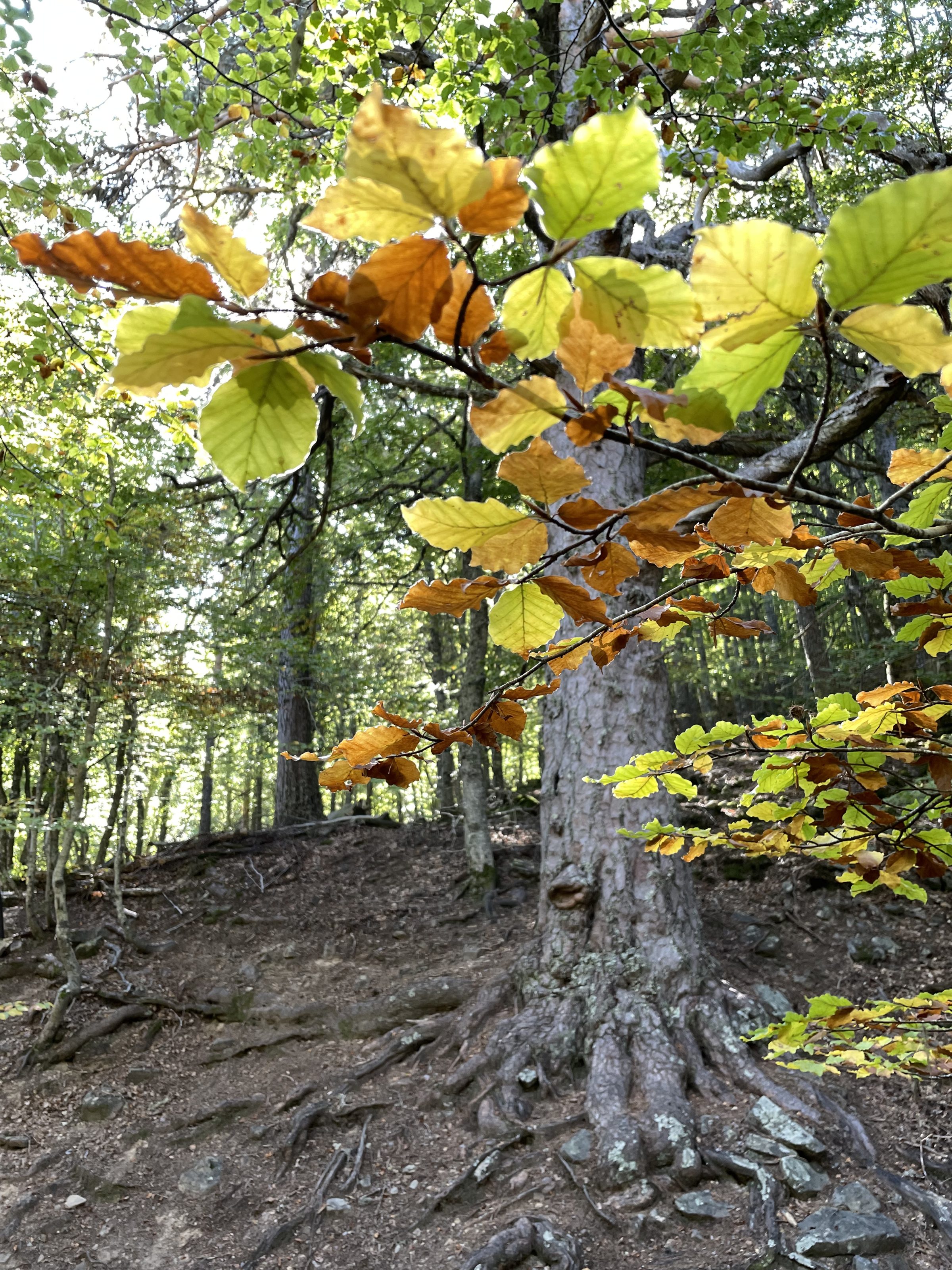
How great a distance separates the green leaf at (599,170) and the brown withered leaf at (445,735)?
1.97 feet

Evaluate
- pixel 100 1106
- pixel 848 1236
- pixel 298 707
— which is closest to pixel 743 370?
pixel 848 1236

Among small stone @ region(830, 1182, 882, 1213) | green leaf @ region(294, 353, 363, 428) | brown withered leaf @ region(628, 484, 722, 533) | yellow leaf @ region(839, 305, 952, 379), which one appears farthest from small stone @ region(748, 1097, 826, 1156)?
green leaf @ region(294, 353, 363, 428)

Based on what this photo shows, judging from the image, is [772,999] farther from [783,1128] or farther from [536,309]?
[536,309]

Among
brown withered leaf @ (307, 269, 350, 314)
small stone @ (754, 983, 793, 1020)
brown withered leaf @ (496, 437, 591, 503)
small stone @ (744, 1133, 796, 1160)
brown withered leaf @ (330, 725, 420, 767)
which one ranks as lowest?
small stone @ (744, 1133, 796, 1160)

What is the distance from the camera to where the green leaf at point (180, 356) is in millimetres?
400

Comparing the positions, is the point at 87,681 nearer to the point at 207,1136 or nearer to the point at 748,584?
the point at 207,1136

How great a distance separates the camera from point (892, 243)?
0.39 m

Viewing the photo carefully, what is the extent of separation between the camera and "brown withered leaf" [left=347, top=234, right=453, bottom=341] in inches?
15.8

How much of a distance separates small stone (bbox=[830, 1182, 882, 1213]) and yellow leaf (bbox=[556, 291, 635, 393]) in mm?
3558

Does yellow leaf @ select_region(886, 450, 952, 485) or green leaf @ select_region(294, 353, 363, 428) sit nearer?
green leaf @ select_region(294, 353, 363, 428)

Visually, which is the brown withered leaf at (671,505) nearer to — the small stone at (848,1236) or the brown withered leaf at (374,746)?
the brown withered leaf at (374,746)

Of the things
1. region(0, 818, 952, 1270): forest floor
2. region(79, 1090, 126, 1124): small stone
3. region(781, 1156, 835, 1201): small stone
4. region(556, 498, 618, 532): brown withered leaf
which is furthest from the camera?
region(79, 1090, 126, 1124): small stone

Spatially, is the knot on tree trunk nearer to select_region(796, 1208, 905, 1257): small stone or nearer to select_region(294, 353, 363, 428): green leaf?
select_region(796, 1208, 905, 1257): small stone

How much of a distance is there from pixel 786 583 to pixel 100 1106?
5749 millimetres
